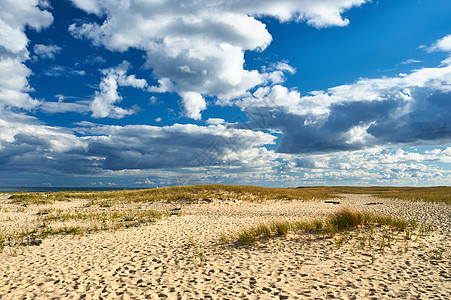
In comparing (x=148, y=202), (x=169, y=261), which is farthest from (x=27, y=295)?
(x=148, y=202)

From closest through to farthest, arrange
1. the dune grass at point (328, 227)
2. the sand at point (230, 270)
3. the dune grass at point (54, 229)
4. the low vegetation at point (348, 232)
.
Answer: the sand at point (230, 270) → the low vegetation at point (348, 232) → the dune grass at point (328, 227) → the dune grass at point (54, 229)

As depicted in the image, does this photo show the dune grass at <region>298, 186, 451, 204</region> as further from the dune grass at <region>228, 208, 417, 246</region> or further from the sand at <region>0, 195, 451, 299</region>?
the sand at <region>0, 195, 451, 299</region>

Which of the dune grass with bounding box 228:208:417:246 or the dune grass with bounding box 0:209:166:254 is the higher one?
the dune grass with bounding box 228:208:417:246

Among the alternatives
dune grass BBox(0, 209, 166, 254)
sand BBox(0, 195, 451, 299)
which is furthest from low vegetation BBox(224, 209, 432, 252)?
dune grass BBox(0, 209, 166, 254)

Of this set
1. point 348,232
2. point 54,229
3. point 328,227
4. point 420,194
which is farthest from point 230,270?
point 420,194

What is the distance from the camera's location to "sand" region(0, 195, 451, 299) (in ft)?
23.6

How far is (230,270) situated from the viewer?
29.3 ft

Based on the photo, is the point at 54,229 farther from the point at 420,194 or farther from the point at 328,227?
the point at 420,194

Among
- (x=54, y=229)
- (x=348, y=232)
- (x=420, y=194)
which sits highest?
(x=348, y=232)

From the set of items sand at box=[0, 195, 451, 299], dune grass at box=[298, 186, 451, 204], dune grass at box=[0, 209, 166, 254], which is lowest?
dune grass at box=[298, 186, 451, 204]

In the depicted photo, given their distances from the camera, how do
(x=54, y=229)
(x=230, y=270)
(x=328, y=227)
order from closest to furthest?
(x=230, y=270)
(x=328, y=227)
(x=54, y=229)

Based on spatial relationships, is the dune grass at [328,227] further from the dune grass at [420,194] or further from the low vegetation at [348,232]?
the dune grass at [420,194]

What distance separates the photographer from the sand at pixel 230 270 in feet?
23.6

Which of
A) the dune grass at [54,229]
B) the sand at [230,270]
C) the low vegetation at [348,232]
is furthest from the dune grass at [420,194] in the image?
the dune grass at [54,229]
